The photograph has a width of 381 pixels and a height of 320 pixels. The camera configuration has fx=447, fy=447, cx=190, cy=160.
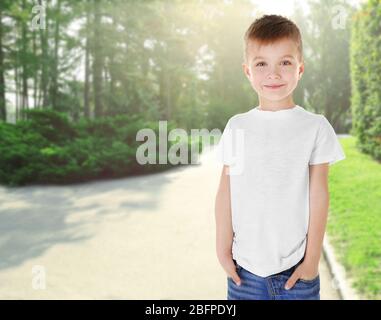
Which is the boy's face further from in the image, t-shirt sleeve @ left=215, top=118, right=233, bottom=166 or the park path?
the park path

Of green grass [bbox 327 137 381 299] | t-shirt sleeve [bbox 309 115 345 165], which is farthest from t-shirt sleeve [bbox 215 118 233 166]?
green grass [bbox 327 137 381 299]

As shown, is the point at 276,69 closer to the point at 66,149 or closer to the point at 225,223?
the point at 225,223

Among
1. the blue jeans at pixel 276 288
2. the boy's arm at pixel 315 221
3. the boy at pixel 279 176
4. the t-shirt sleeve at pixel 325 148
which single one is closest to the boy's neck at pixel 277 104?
the boy at pixel 279 176

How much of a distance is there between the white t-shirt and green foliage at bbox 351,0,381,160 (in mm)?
8004

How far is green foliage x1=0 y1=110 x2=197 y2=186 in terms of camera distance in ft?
33.4

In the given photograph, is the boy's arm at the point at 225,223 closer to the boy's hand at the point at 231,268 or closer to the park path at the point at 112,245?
the boy's hand at the point at 231,268

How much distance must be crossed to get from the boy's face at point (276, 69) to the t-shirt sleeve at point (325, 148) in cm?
19

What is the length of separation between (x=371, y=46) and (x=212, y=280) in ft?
24.8

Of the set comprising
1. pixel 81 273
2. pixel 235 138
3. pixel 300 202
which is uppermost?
pixel 235 138

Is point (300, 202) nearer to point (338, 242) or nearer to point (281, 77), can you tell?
point (281, 77)

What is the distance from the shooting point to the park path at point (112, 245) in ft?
12.9

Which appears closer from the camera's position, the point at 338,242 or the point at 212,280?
the point at 212,280
